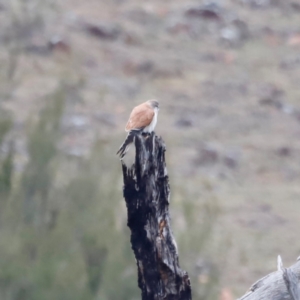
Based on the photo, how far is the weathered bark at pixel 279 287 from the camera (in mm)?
3826

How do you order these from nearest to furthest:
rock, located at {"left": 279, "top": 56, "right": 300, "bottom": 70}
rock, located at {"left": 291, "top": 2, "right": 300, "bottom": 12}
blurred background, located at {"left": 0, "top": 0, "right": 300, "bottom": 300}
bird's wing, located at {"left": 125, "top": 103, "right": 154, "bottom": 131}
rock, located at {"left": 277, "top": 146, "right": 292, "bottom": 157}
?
bird's wing, located at {"left": 125, "top": 103, "right": 154, "bottom": 131}, blurred background, located at {"left": 0, "top": 0, "right": 300, "bottom": 300}, rock, located at {"left": 277, "top": 146, "right": 292, "bottom": 157}, rock, located at {"left": 279, "top": 56, "right": 300, "bottom": 70}, rock, located at {"left": 291, "top": 2, "right": 300, "bottom": 12}

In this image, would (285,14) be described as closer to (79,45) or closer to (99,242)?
(79,45)

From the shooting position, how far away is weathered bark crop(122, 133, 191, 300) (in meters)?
3.85

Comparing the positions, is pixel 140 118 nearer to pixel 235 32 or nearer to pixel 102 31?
pixel 102 31

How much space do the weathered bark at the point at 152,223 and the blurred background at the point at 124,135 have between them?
16.5 ft

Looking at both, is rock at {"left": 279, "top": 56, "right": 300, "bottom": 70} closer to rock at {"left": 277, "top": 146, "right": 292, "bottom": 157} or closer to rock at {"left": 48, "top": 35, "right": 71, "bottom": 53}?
rock at {"left": 277, "top": 146, "right": 292, "bottom": 157}

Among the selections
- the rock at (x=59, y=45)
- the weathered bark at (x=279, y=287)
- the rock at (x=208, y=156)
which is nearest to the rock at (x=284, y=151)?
the rock at (x=208, y=156)

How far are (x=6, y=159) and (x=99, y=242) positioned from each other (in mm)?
1745

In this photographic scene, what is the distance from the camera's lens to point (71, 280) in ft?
29.5

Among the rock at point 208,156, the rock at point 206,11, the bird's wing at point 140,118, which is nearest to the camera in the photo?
the bird's wing at point 140,118

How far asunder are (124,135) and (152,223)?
1234 centimetres

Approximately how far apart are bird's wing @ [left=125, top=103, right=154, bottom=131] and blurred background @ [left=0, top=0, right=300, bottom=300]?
156 inches

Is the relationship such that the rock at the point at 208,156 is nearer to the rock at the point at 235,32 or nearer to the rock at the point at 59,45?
the rock at the point at 59,45

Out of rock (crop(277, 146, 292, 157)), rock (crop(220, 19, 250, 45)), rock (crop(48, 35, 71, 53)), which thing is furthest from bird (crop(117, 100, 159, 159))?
rock (crop(220, 19, 250, 45))
